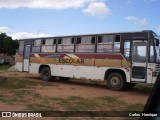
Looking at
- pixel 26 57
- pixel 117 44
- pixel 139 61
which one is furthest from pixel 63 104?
pixel 26 57

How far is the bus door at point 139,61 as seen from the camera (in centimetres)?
1465

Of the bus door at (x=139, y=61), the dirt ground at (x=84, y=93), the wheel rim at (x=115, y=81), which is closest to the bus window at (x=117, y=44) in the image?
the bus door at (x=139, y=61)

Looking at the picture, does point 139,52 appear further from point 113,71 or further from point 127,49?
point 113,71

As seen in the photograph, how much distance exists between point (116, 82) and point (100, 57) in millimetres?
1738

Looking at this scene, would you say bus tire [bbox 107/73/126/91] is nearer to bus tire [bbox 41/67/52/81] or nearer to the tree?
bus tire [bbox 41/67/52/81]

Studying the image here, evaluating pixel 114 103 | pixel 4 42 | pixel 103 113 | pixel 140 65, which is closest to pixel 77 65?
pixel 140 65

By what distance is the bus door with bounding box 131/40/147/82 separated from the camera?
48.1 feet

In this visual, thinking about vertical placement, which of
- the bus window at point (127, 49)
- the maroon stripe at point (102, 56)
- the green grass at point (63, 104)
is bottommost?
the green grass at point (63, 104)

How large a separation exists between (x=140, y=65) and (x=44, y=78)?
7.79m

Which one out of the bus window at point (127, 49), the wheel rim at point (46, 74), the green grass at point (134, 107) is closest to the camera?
the green grass at point (134, 107)

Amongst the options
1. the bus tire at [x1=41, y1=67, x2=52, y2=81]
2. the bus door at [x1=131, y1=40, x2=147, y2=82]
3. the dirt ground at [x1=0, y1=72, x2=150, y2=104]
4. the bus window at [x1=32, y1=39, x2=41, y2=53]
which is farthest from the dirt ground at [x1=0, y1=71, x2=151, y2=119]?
the bus window at [x1=32, y1=39, x2=41, y2=53]

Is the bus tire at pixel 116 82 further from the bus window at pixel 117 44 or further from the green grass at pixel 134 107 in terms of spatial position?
the green grass at pixel 134 107

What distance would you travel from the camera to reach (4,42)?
202ft

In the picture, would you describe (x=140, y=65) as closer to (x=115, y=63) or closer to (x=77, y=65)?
(x=115, y=63)
